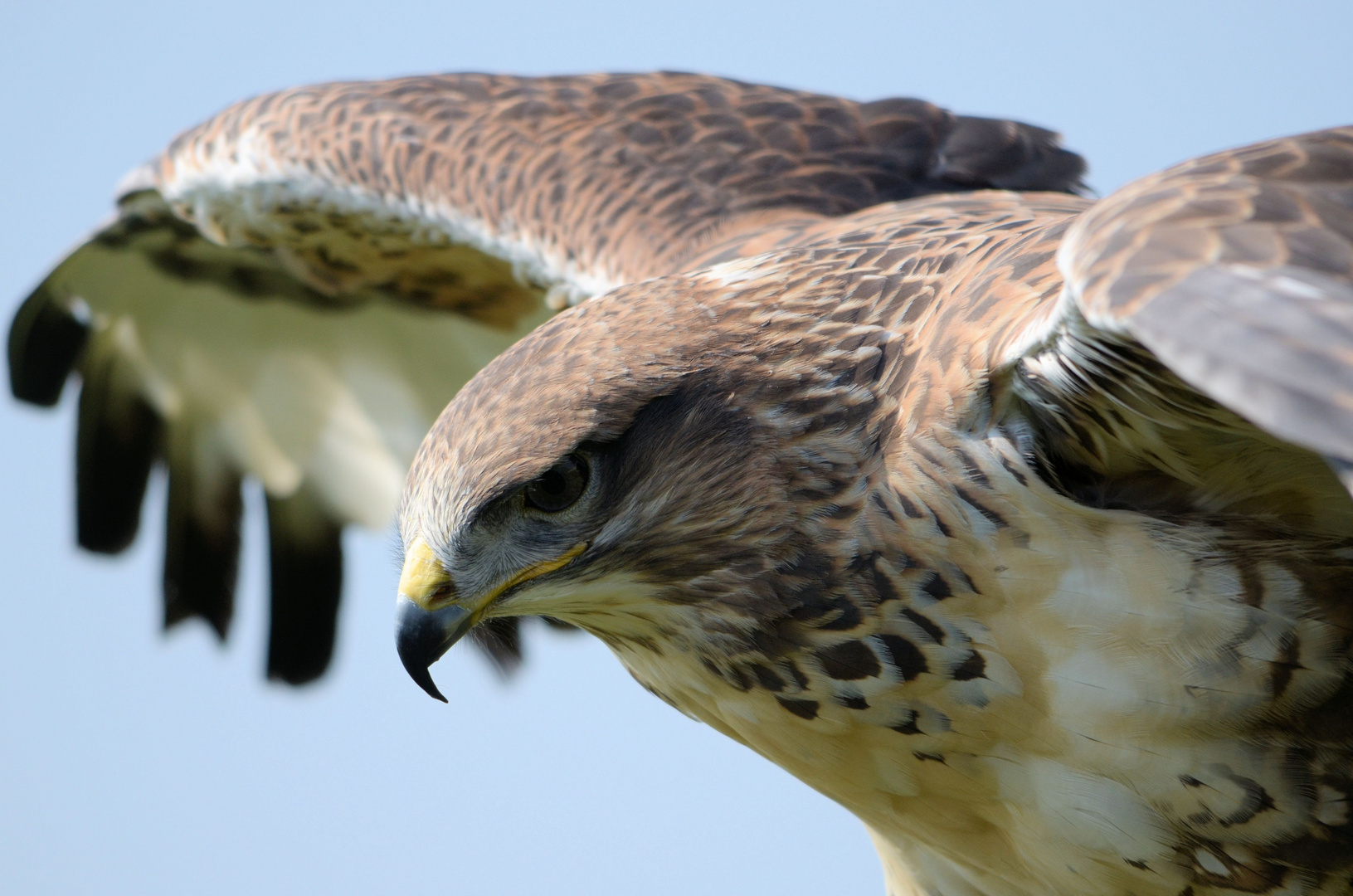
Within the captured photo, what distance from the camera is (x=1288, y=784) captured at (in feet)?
6.79

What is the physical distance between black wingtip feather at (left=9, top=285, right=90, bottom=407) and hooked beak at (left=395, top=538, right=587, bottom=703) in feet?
9.40

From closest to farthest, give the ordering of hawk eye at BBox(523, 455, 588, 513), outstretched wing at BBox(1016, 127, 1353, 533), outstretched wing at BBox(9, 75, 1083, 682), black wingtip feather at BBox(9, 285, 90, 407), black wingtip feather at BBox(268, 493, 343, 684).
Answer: outstretched wing at BBox(1016, 127, 1353, 533) < hawk eye at BBox(523, 455, 588, 513) < outstretched wing at BBox(9, 75, 1083, 682) < black wingtip feather at BBox(9, 285, 90, 407) < black wingtip feather at BBox(268, 493, 343, 684)

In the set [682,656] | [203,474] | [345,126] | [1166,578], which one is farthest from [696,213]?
[203,474]

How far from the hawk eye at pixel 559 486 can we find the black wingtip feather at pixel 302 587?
9.08 feet

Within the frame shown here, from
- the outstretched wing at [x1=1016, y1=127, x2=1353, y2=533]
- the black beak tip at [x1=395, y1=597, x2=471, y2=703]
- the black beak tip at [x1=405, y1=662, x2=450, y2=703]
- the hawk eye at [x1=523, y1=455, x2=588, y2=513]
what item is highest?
the outstretched wing at [x1=1016, y1=127, x2=1353, y2=533]

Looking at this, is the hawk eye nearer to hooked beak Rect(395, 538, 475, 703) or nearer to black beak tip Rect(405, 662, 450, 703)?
hooked beak Rect(395, 538, 475, 703)

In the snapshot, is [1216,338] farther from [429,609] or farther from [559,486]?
[429,609]

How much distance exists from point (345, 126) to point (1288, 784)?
2.72 meters

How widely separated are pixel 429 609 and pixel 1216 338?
1096 mm

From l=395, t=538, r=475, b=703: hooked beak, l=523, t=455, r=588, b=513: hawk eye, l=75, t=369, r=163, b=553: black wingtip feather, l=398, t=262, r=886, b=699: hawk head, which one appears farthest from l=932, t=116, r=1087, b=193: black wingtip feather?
l=75, t=369, r=163, b=553: black wingtip feather

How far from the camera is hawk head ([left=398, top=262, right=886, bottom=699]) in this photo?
6.63 ft

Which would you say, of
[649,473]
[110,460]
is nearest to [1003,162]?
[649,473]

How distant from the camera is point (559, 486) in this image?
203 cm

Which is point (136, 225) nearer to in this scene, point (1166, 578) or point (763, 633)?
point (763, 633)
